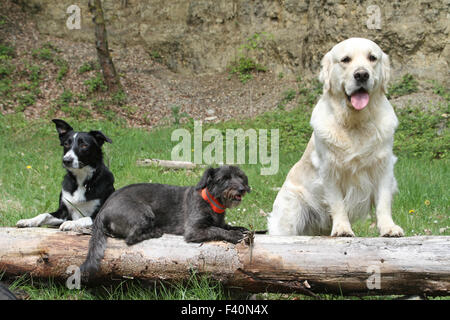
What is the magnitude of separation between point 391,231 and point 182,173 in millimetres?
4871

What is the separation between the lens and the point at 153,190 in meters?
4.46

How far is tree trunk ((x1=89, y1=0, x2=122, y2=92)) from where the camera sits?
49.5 feet

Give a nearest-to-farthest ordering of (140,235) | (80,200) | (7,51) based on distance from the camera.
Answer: (140,235), (80,200), (7,51)

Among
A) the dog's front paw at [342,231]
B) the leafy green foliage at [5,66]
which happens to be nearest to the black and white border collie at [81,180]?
the dog's front paw at [342,231]

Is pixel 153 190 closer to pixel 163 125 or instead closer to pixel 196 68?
pixel 163 125

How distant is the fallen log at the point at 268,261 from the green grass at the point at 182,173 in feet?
0.54

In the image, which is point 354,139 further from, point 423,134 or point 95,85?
point 95,85

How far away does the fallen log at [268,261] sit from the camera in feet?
11.0

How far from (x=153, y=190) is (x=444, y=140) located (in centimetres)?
848

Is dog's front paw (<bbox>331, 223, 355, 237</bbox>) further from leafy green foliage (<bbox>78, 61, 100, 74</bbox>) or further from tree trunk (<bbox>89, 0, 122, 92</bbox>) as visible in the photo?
leafy green foliage (<bbox>78, 61, 100, 74</bbox>)

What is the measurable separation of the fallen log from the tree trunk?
490 inches

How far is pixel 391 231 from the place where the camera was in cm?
406

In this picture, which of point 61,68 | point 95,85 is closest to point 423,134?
point 95,85

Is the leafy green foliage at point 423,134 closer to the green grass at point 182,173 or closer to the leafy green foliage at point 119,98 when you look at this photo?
the green grass at point 182,173
